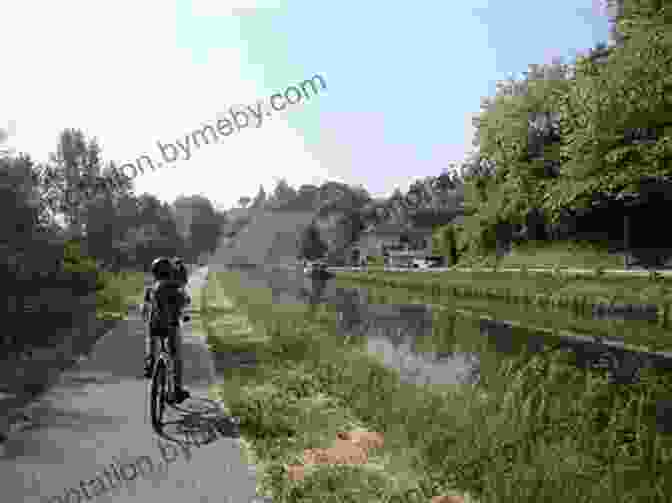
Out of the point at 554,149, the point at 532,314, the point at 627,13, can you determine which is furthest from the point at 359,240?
the point at 532,314

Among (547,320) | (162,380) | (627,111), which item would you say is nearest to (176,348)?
(162,380)

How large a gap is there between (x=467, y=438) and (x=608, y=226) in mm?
33565

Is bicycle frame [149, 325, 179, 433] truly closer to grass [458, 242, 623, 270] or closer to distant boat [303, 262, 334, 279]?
grass [458, 242, 623, 270]

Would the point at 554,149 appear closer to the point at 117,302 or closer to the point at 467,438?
the point at 117,302

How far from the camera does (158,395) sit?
22.3 feet

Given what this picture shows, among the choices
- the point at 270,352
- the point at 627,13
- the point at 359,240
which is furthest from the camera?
the point at 359,240

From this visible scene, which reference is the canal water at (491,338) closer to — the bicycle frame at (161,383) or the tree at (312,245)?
the bicycle frame at (161,383)

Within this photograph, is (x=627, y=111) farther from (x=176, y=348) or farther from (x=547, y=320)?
(x=176, y=348)

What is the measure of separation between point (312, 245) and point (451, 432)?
263ft

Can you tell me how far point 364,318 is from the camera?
2192 centimetres

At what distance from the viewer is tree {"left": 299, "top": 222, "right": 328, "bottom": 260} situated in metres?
86.4

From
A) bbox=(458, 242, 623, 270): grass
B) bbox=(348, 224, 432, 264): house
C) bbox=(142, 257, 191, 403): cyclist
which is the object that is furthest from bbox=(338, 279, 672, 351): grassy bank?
bbox=(348, 224, 432, 264): house

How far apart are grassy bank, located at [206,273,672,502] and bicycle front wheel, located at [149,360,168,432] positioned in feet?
3.05

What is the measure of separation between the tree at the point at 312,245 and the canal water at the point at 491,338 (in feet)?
202
